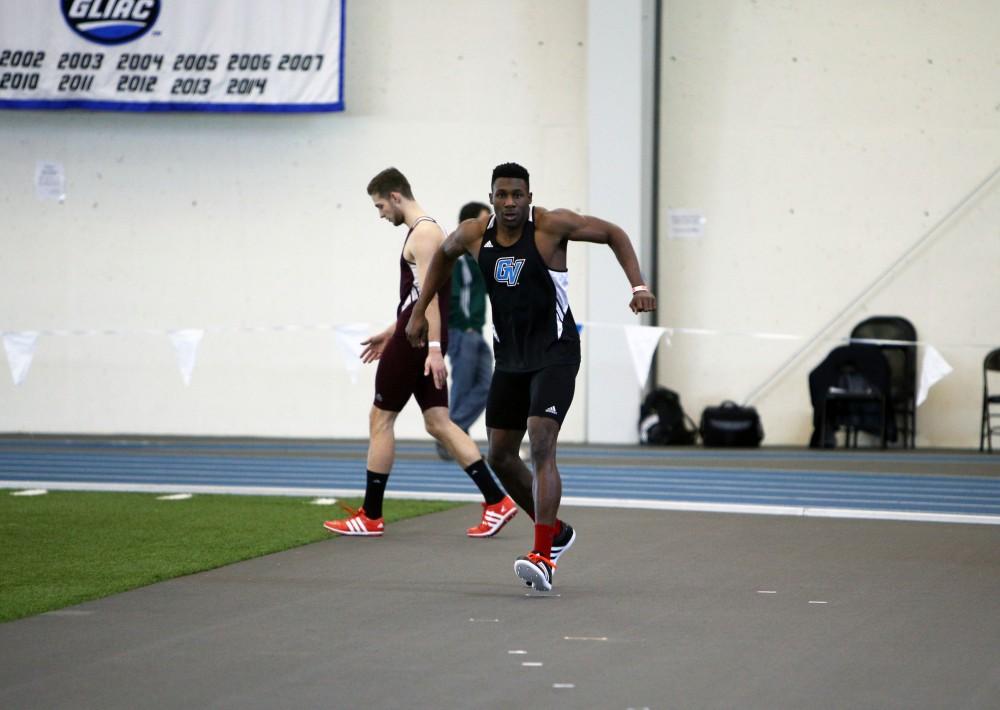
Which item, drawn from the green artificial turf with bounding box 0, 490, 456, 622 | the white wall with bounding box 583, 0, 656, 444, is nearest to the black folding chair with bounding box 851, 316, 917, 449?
the white wall with bounding box 583, 0, 656, 444

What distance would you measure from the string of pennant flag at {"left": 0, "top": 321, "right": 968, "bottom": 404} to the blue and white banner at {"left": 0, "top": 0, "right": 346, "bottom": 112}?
8.14 feet

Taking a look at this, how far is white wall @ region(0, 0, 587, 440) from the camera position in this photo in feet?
54.5

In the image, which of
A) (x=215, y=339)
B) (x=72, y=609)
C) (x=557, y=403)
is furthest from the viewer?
(x=215, y=339)

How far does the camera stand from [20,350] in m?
16.2

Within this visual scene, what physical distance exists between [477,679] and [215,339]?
1289 centimetres

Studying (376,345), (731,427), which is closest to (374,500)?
(376,345)

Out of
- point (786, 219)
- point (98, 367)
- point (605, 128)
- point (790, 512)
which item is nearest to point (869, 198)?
point (786, 219)

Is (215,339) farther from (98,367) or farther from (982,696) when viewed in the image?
(982,696)

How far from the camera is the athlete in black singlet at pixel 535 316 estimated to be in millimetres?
6676

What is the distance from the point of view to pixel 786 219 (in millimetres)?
16312

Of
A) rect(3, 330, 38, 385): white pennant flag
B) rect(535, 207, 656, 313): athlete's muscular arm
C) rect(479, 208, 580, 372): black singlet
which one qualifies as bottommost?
rect(3, 330, 38, 385): white pennant flag

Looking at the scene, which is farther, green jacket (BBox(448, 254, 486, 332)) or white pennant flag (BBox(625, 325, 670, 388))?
white pennant flag (BBox(625, 325, 670, 388))

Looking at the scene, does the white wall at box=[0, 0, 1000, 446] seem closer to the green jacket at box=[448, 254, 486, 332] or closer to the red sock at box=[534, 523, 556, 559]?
the green jacket at box=[448, 254, 486, 332]

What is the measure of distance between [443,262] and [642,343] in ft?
24.7
